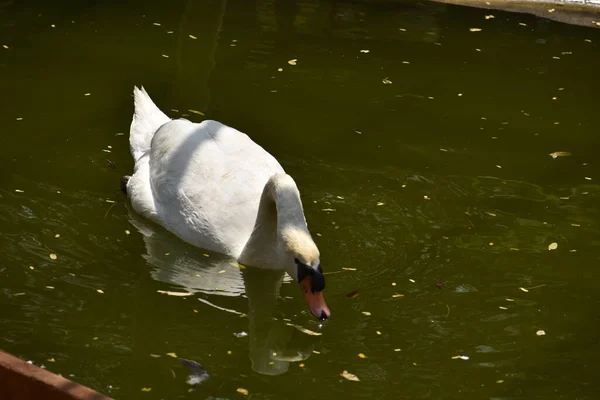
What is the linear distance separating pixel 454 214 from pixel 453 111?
104 inches

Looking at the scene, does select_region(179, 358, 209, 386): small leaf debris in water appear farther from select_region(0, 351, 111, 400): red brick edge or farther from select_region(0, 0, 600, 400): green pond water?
select_region(0, 351, 111, 400): red brick edge

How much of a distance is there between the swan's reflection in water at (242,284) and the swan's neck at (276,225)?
158 millimetres

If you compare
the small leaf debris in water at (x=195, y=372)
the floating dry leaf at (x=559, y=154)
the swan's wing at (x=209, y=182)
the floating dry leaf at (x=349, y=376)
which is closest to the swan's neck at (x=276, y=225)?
the swan's wing at (x=209, y=182)

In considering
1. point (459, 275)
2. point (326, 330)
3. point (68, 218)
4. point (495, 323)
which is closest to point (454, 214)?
point (459, 275)

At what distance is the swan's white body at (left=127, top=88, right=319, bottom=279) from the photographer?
7.24 metres

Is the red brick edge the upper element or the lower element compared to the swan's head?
upper

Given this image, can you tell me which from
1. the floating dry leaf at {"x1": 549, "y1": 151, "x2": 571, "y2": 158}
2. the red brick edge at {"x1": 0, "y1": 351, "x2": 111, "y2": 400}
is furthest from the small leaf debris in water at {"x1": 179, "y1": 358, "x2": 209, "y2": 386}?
the floating dry leaf at {"x1": 549, "y1": 151, "x2": 571, "y2": 158}

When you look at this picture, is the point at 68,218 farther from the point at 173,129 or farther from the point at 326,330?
the point at 326,330

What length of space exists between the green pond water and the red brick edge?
5.92 feet

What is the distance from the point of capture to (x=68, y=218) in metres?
8.05

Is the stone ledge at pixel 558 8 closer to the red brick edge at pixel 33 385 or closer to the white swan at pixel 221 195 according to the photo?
the white swan at pixel 221 195

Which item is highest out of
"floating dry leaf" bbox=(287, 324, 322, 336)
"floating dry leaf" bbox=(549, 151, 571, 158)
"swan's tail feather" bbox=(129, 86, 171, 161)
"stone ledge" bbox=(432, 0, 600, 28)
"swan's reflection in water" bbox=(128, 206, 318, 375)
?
"stone ledge" bbox=(432, 0, 600, 28)

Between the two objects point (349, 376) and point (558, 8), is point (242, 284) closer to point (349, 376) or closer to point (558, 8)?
point (349, 376)

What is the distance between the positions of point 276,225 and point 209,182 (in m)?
0.76
